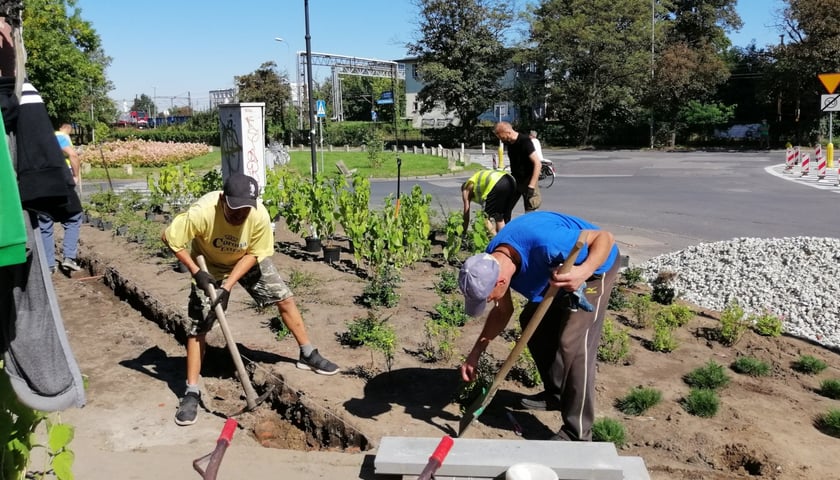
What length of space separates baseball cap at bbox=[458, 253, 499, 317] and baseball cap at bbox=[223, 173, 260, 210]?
189 centimetres

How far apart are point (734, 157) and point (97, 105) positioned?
151 feet

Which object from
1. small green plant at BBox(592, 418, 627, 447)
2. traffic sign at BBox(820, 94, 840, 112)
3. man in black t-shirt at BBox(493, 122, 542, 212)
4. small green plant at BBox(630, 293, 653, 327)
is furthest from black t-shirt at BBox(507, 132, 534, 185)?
traffic sign at BBox(820, 94, 840, 112)

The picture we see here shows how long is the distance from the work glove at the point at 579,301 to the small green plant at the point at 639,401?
1.12 metres

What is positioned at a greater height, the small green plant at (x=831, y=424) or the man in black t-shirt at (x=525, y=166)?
the man in black t-shirt at (x=525, y=166)

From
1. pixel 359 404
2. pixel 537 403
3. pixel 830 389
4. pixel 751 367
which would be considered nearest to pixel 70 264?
pixel 359 404

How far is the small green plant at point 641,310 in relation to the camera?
6.27 m

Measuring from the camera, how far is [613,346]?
18.1 ft

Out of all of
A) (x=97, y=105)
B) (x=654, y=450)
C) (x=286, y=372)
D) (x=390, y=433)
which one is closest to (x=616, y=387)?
(x=654, y=450)

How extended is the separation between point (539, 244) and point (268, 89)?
48125 mm

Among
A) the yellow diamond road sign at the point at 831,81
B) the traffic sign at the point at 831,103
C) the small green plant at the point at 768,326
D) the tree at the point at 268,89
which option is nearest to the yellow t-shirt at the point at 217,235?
the small green plant at the point at 768,326

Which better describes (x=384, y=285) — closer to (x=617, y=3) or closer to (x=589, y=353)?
(x=589, y=353)

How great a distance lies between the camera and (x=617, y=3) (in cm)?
4078

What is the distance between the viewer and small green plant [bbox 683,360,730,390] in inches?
195

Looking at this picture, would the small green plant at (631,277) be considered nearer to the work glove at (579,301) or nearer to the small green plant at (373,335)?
the small green plant at (373,335)
